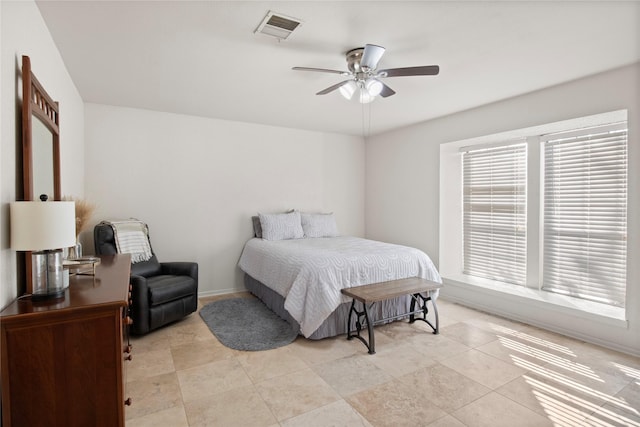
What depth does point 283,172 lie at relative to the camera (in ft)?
16.6

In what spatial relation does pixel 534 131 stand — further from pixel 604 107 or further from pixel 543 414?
pixel 543 414

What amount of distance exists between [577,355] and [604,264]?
1.07 meters

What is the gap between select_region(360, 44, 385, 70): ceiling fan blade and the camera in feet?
7.07

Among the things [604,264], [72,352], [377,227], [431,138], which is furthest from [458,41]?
[377,227]

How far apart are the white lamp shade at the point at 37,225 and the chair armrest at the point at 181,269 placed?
2219 millimetres

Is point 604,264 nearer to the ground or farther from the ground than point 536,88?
nearer to the ground

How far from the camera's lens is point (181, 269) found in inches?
144

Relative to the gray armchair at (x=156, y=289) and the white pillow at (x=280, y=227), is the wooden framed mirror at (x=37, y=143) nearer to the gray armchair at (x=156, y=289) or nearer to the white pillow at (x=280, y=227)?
the gray armchair at (x=156, y=289)

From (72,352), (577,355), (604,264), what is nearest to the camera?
(72,352)

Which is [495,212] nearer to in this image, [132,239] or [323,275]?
[323,275]

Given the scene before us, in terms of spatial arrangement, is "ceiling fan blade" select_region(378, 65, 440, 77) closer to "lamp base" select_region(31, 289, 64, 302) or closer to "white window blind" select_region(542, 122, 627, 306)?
"white window blind" select_region(542, 122, 627, 306)

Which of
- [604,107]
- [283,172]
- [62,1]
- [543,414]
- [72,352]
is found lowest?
[543,414]

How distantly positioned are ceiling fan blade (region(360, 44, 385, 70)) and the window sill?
2.97 metres

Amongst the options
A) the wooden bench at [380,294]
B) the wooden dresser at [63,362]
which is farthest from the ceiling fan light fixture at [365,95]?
the wooden dresser at [63,362]
